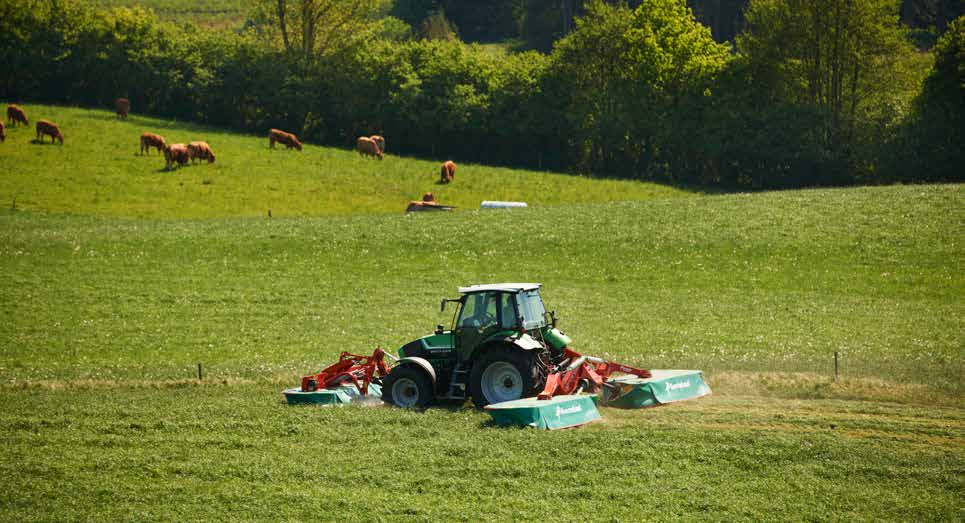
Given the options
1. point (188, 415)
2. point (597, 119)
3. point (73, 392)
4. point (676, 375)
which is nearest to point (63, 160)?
point (597, 119)

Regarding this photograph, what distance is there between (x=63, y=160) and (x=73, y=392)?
137 ft

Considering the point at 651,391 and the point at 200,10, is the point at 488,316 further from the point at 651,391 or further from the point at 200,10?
the point at 200,10

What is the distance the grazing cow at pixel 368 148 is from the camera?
232ft

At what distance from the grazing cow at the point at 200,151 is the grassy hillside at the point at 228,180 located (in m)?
0.97

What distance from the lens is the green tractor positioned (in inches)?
755

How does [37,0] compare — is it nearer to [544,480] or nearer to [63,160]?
[63,160]

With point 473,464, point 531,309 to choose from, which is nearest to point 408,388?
point 531,309

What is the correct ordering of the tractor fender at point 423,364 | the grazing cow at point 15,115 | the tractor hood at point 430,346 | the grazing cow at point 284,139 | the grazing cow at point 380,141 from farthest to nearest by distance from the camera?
the grazing cow at point 380,141, the grazing cow at point 284,139, the grazing cow at point 15,115, the tractor hood at point 430,346, the tractor fender at point 423,364

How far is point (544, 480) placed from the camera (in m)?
14.8

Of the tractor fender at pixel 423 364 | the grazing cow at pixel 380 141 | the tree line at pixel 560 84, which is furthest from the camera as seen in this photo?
the grazing cow at pixel 380 141

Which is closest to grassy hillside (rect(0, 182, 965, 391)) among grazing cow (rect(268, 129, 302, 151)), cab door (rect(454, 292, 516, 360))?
cab door (rect(454, 292, 516, 360))

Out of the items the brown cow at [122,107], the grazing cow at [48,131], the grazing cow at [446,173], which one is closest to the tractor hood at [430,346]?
the grazing cow at [446,173]

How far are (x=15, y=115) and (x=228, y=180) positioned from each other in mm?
16642

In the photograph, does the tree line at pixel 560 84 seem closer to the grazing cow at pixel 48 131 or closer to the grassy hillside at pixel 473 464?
the grazing cow at pixel 48 131
